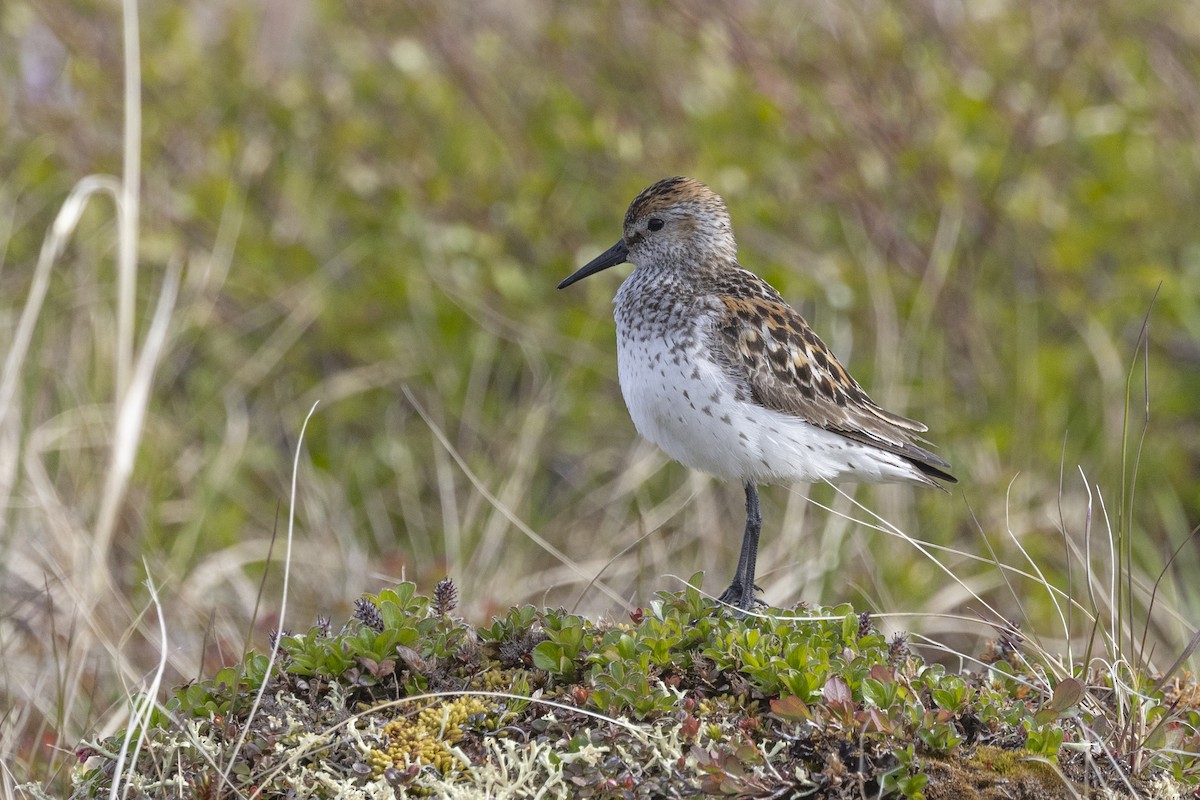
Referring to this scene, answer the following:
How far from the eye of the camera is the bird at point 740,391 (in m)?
4.66

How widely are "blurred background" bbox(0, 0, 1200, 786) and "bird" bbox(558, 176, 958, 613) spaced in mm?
1979

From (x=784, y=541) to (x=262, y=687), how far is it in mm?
4144

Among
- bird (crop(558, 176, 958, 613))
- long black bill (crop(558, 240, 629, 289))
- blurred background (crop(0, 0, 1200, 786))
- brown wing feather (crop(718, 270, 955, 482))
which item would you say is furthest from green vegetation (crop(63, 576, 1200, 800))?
blurred background (crop(0, 0, 1200, 786))

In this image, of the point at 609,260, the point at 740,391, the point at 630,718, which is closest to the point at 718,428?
the point at 740,391

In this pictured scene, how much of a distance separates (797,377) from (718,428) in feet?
1.41

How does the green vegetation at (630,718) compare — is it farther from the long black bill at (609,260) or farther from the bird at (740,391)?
the long black bill at (609,260)

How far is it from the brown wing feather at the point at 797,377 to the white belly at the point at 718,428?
50 mm

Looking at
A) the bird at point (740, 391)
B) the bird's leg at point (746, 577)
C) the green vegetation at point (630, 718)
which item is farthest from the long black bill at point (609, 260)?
the green vegetation at point (630, 718)

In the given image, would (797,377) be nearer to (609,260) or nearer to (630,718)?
(609,260)

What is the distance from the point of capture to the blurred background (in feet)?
24.1

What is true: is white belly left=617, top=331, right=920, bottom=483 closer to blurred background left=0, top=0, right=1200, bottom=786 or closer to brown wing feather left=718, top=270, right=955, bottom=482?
brown wing feather left=718, top=270, right=955, bottom=482

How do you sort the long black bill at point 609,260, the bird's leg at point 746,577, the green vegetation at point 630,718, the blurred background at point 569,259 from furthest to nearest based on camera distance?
the blurred background at point 569,259
the long black bill at point 609,260
the bird's leg at point 746,577
the green vegetation at point 630,718

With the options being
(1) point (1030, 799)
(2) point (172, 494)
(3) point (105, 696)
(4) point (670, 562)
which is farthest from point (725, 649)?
(2) point (172, 494)

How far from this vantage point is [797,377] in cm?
490
